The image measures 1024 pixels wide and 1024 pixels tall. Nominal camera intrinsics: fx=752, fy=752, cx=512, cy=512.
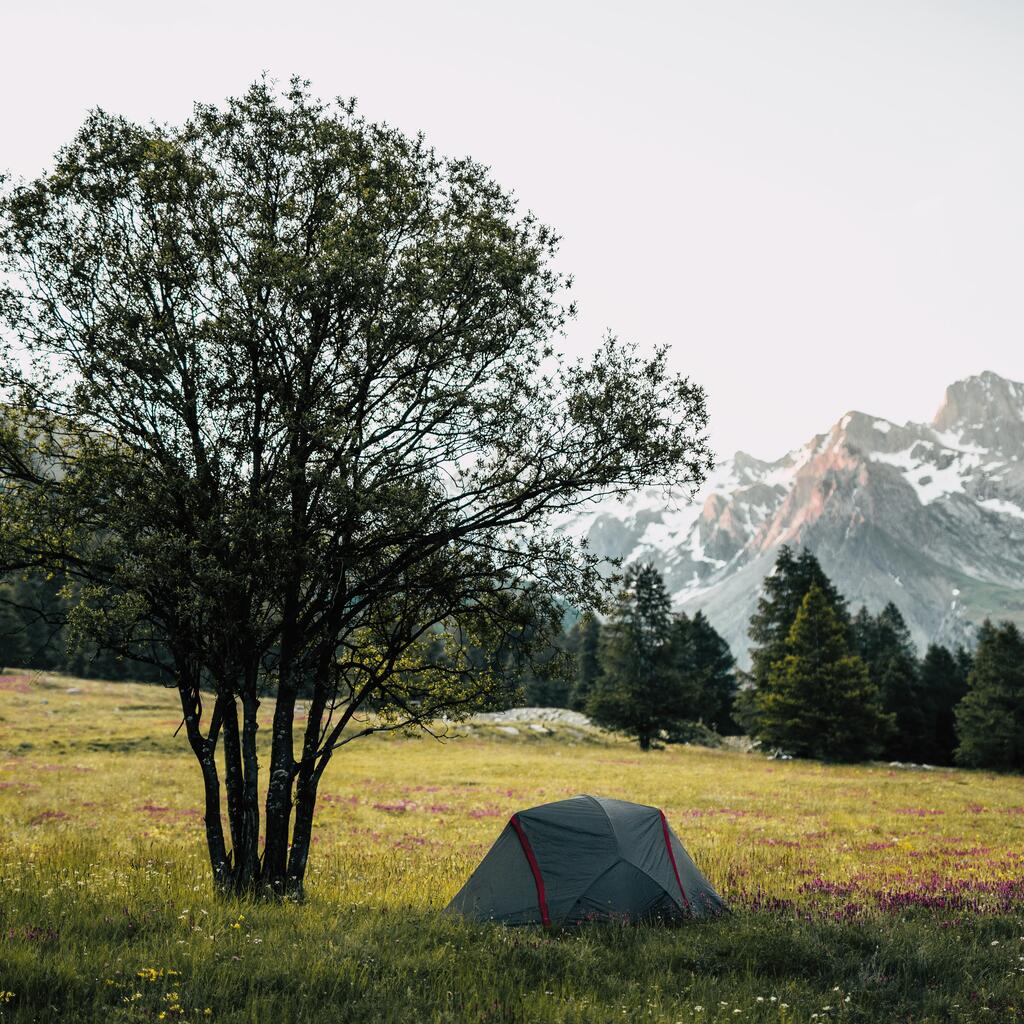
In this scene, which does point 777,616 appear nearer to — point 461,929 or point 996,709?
point 996,709

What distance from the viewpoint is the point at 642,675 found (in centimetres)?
5931

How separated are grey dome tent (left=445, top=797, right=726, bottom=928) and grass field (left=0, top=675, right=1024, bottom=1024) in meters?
0.69

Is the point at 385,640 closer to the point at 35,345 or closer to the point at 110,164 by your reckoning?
the point at 35,345

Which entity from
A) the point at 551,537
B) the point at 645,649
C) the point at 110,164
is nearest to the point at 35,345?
the point at 110,164

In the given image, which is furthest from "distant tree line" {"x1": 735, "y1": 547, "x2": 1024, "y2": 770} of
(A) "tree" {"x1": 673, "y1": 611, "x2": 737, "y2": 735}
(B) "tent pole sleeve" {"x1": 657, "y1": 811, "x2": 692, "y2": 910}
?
(B) "tent pole sleeve" {"x1": 657, "y1": 811, "x2": 692, "y2": 910}

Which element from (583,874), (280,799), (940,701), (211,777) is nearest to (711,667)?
(940,701)

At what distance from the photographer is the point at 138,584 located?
1091cm

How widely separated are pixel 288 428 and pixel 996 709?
60.5 m

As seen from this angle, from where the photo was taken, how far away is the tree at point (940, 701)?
7012 centimetres

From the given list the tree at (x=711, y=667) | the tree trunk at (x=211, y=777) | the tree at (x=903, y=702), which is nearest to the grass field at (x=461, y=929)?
the tree trunk at (x=211, y=777)

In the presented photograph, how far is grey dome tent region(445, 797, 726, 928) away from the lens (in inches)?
464

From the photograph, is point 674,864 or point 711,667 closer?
point 674,864

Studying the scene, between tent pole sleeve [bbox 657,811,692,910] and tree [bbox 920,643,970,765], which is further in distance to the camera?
tree [bbox 920,643,970,765]

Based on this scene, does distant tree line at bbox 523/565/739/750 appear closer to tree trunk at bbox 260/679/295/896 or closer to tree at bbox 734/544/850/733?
tree at bbox 734/544/850/733
